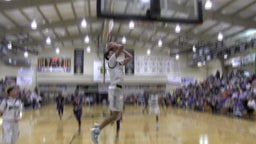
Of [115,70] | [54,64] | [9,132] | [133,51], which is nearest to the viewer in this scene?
[115,70]

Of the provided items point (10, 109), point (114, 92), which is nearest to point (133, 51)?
point (10, 109)

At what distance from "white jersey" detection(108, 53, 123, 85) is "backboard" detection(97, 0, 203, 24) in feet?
6.81

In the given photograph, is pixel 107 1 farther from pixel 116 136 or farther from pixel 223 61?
pixel 223 61

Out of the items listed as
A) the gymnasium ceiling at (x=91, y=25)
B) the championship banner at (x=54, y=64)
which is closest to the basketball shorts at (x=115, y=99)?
the gymnasium ceiling at (x=91, y=25)

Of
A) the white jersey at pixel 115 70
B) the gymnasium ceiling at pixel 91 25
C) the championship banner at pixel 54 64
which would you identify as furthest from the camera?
the championship banner at pixel 54 64

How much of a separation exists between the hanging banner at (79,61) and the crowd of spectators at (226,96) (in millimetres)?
11912

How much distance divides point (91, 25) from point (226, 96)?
13127 millimetres

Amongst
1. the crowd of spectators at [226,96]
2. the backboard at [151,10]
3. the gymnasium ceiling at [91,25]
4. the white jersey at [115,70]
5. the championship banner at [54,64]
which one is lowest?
the crowd of spectators at [226,96]

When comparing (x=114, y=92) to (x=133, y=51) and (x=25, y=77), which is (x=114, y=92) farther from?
(x=133, y=51)

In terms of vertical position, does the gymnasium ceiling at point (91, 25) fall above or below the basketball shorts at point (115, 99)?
above

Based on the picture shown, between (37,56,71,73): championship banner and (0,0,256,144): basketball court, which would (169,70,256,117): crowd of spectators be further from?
(37,56,71,73): championship banner

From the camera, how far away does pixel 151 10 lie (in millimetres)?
7094

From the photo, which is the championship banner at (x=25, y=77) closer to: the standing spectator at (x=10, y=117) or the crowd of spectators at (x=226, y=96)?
the crowd of spectators at (x=226, y=96)

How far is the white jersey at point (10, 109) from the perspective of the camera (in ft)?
19.0
